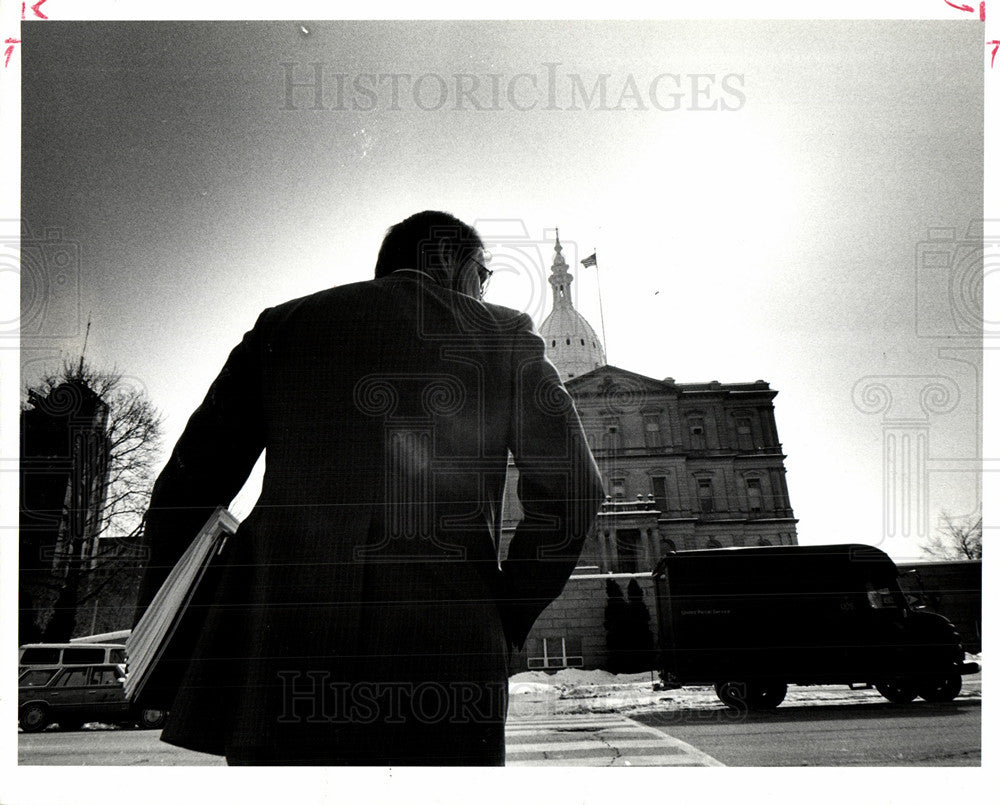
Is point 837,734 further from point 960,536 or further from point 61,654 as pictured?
point 61,654

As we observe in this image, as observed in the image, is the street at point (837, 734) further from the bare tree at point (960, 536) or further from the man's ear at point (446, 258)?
the man's ear at point (446, 258)

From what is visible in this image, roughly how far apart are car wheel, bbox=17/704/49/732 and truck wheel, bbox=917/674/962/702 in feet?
12.4

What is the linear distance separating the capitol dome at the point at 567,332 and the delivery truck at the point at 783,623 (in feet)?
3.18

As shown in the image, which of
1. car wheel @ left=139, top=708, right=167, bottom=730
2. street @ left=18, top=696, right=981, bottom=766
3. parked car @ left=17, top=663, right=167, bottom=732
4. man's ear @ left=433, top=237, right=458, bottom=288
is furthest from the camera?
street @ left=18, top=696, right=981, bottom=766

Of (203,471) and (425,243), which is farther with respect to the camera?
(425,243)

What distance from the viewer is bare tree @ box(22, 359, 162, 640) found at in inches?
132

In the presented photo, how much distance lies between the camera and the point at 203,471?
275 centimetres

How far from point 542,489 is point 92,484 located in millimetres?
2043

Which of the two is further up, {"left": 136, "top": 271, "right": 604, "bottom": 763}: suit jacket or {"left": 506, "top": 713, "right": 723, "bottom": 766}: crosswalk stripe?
{"left": 136, "top": 271, "right": 604, "bottom": 763}: suit jacket

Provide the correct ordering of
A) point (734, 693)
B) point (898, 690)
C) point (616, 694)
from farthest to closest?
point (898, 690) < point (734, 693) < point (616, 694)

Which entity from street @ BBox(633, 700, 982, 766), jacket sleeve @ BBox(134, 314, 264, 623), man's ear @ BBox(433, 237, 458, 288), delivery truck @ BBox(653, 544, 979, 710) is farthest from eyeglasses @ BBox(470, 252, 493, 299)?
street @ BBox(633, 700, 982, 766)

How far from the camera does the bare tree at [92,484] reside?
132 inches

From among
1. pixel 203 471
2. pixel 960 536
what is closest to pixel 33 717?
pixel 203 471

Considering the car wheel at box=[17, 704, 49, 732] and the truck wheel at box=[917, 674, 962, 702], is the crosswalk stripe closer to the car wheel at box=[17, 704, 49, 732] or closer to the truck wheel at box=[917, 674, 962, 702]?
the truck wheel at box=[917, 674, 962, 702]
